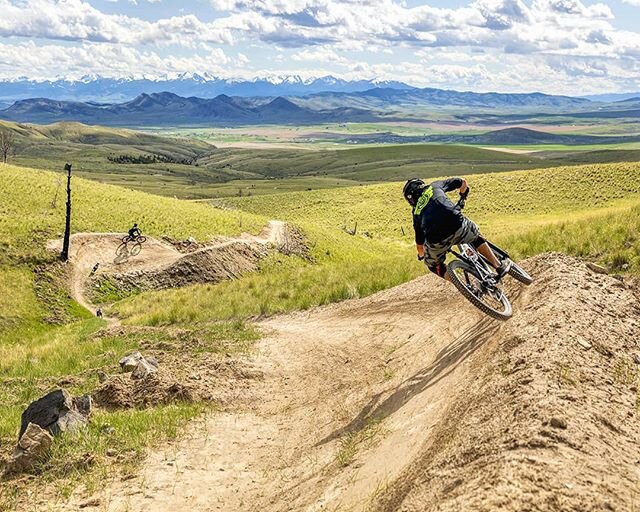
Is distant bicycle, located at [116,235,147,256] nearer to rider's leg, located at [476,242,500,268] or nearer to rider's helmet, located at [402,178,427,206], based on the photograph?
rider's helmet, located at [402,178,427,206]

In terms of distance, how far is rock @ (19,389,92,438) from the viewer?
11.2m

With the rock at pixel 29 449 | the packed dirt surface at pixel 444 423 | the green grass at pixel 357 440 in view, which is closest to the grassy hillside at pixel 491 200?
the packed dirt surface at pixel 444 423

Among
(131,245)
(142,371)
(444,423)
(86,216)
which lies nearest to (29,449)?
(142,371)

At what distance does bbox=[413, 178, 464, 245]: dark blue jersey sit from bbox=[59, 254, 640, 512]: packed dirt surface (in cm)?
239

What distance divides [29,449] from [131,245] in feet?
144

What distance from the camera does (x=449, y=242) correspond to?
12602 millimetres

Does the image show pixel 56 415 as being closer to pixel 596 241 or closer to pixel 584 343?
pixel 584 343

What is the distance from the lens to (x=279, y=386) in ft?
49.3

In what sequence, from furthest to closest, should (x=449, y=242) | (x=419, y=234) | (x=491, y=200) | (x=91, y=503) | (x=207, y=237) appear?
(x=491, y=200) < (x=207, y=237) < (x=419, y=234) < (x=449, y=242) < (x=91, y=503)

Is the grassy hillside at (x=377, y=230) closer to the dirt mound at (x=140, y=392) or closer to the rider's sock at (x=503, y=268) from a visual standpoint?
the rider's sock at (x=503, y=268)

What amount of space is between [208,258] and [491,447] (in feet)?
150

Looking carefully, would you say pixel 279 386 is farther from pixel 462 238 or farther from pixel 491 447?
pixel 491 447


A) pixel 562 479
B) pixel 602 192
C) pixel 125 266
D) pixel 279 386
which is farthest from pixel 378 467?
pixel 602 192

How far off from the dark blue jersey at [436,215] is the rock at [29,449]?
820 cm
